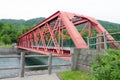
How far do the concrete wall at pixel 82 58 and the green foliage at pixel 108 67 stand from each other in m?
6.00

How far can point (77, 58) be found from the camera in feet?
46.6

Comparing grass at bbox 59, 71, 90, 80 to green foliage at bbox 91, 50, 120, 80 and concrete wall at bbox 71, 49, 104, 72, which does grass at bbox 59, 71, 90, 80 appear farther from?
green foliage at bbox 91, 50, 120, 80

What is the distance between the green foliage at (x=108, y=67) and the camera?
6230mm

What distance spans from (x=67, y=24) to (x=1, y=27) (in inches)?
4370

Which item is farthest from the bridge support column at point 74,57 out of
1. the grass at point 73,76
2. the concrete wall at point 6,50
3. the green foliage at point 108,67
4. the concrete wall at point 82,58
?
the concrete wall at point 6,50

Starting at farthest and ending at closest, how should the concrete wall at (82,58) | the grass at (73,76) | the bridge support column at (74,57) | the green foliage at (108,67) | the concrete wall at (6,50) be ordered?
the concrete wall at (6,50) < the bridge support column at (74,57) < the concrete wall at (82,58) < the grass at (73,76) < the green foliage at (108,67)

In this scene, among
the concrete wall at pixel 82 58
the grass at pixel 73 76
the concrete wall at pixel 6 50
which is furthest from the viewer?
Result: the concrete wall at pixel 6 50

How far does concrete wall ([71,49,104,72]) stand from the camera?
42.7 feet

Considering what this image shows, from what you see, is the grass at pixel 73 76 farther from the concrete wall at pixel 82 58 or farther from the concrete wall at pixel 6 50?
the concrete wall at pixel 6 50

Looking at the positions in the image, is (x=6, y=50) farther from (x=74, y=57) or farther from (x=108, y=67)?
(x=108, y=67)

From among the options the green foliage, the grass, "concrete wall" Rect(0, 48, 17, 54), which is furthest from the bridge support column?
"concrete wall" Rect(0, 48, 17, 54)

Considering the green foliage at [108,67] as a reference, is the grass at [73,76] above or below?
below

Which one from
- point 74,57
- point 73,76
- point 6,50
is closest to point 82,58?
point 74,57

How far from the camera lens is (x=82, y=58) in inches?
543
